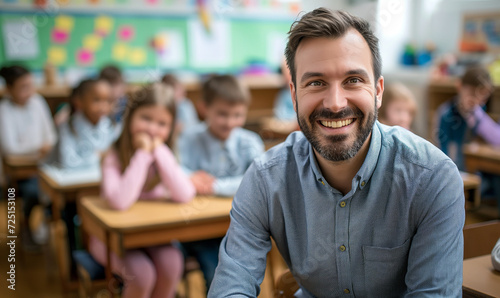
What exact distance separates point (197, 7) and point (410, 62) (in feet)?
9.62

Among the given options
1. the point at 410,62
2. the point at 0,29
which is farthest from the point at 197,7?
the point at 410,62

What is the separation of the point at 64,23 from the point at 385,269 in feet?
17.8

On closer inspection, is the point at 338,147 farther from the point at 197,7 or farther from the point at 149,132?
the point at 197,7

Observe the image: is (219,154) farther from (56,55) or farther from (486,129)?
(56,55)

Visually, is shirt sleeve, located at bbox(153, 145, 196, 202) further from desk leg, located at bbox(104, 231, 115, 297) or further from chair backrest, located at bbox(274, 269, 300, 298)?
chair backrest, located at bbox(274, 269, 300, 298)

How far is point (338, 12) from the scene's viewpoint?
1.16 meters

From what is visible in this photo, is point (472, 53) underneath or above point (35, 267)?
above

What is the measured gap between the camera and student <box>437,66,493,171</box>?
344 cm

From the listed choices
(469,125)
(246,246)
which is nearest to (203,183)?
(246,246)

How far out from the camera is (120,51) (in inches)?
240

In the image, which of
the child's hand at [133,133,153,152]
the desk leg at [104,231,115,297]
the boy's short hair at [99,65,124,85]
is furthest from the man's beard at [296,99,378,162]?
the boy's short hair at [99,65,124,85]

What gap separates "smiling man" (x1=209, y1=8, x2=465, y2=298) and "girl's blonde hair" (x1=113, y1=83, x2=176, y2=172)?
47.6 inches

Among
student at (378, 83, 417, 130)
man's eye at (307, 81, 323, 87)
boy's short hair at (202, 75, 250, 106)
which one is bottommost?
student at (378, 83, 417, 130)

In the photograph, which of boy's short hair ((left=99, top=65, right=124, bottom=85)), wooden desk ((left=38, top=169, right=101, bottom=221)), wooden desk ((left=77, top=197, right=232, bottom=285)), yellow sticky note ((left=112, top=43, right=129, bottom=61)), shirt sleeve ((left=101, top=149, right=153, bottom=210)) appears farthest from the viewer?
yellow sticky note ((left=112, top=43, right=129, bottom=61))
